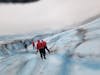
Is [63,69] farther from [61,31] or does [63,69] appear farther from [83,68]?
[61,31]

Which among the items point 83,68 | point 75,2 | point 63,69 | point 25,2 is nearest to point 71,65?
point 63,69

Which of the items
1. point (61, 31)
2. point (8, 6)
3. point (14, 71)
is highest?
point (8, 6)

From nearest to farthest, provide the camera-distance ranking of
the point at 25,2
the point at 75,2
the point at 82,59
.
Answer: the point at 82,59 → the point at 25,2 → the point at 75,2

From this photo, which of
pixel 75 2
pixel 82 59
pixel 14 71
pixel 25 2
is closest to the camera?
pixel 82 59

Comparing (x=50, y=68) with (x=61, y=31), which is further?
(x=61, y=31)

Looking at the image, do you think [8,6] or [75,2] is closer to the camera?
[8,6]

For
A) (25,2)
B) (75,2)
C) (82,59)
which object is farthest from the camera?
(75,2)

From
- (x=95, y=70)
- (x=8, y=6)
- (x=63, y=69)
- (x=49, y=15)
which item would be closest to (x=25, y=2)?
(x=8, y=6)

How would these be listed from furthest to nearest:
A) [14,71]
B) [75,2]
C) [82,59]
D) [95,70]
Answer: [75,2] < [14,71] < [82,59] < [95,70]

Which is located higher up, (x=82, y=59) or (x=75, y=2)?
(x=75, y=2)

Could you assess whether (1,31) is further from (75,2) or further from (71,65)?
(71,65)

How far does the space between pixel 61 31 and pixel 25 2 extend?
2.56 metres

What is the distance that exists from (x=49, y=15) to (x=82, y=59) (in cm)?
806

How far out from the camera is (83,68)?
8391 mm
